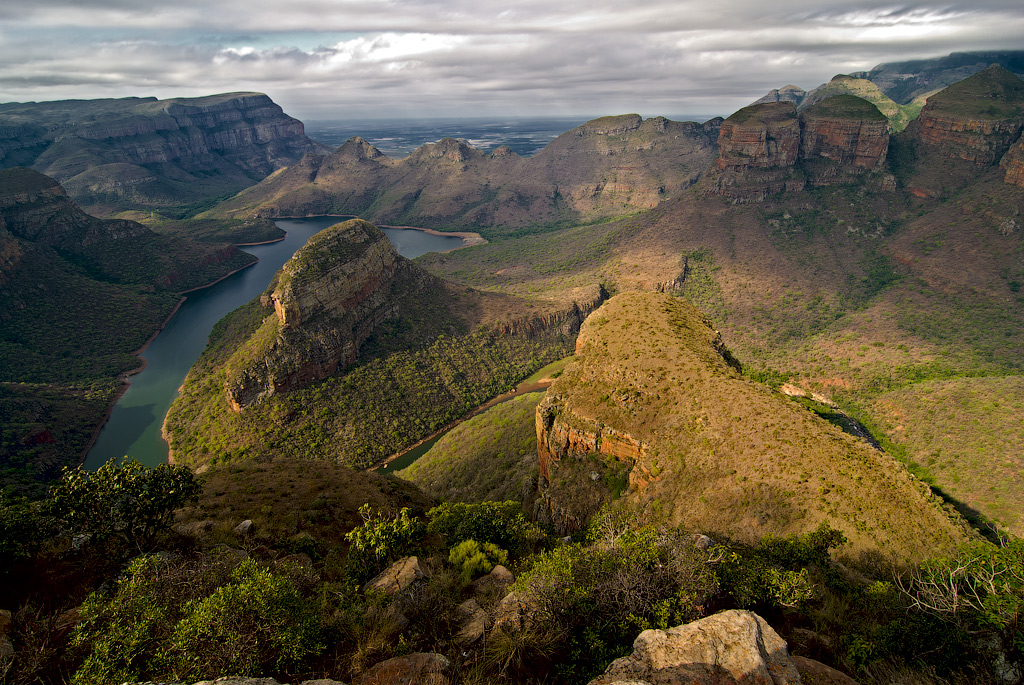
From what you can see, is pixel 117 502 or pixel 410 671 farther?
pixel 117 502

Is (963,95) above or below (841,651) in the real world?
Result: above

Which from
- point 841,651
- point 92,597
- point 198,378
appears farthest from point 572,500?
point 198,378

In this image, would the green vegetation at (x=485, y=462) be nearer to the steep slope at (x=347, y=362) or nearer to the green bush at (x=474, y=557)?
the steep slope at (x=347, y=362)

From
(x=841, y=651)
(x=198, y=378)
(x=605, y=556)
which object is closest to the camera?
(x=841, y=651)

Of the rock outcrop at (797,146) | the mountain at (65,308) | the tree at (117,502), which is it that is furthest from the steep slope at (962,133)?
the mountain at (65,308)

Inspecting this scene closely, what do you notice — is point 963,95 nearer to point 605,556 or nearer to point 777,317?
point 777,317

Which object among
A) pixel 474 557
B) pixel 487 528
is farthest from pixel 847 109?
pixel 474 557

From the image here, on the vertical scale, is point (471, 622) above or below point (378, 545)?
above

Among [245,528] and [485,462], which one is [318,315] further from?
[245,528]
